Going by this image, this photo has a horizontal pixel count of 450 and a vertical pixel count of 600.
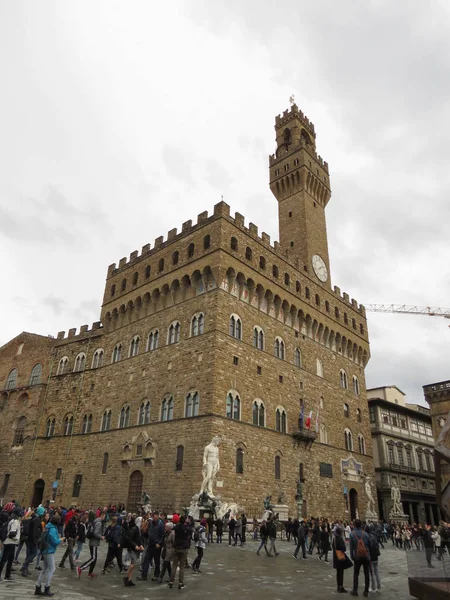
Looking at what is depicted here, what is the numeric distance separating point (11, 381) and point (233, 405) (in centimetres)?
2167

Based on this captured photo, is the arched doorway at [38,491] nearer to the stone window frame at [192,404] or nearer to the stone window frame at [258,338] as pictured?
the stone window frame at [192,404]

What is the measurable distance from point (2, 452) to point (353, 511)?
2608 centimetres

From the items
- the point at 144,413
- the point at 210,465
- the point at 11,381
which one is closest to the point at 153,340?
the point at 144,413

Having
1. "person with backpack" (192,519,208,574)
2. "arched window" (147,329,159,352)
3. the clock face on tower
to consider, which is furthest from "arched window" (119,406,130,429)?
the clock face on tower

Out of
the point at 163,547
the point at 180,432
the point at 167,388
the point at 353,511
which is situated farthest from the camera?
the point at 353,511

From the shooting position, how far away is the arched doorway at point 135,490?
24719 mm

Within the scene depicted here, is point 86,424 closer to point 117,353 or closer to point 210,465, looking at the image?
point 117,353

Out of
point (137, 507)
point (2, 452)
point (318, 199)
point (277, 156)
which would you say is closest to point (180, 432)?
point (137, 507)

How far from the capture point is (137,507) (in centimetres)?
2431

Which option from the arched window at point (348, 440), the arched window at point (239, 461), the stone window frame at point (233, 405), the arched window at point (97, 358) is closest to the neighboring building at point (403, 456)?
the arched window at point (348, 440)

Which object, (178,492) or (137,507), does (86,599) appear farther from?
(137,507)

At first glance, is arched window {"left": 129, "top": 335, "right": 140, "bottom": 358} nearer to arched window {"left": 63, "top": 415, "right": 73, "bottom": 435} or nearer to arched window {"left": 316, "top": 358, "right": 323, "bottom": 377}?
arched window {"left": 63, "top": 415, "right": 73, "bottom": 435}

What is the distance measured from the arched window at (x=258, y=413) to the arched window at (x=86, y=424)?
12.2 meters

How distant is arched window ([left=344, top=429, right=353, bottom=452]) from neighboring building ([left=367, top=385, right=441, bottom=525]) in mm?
9867
